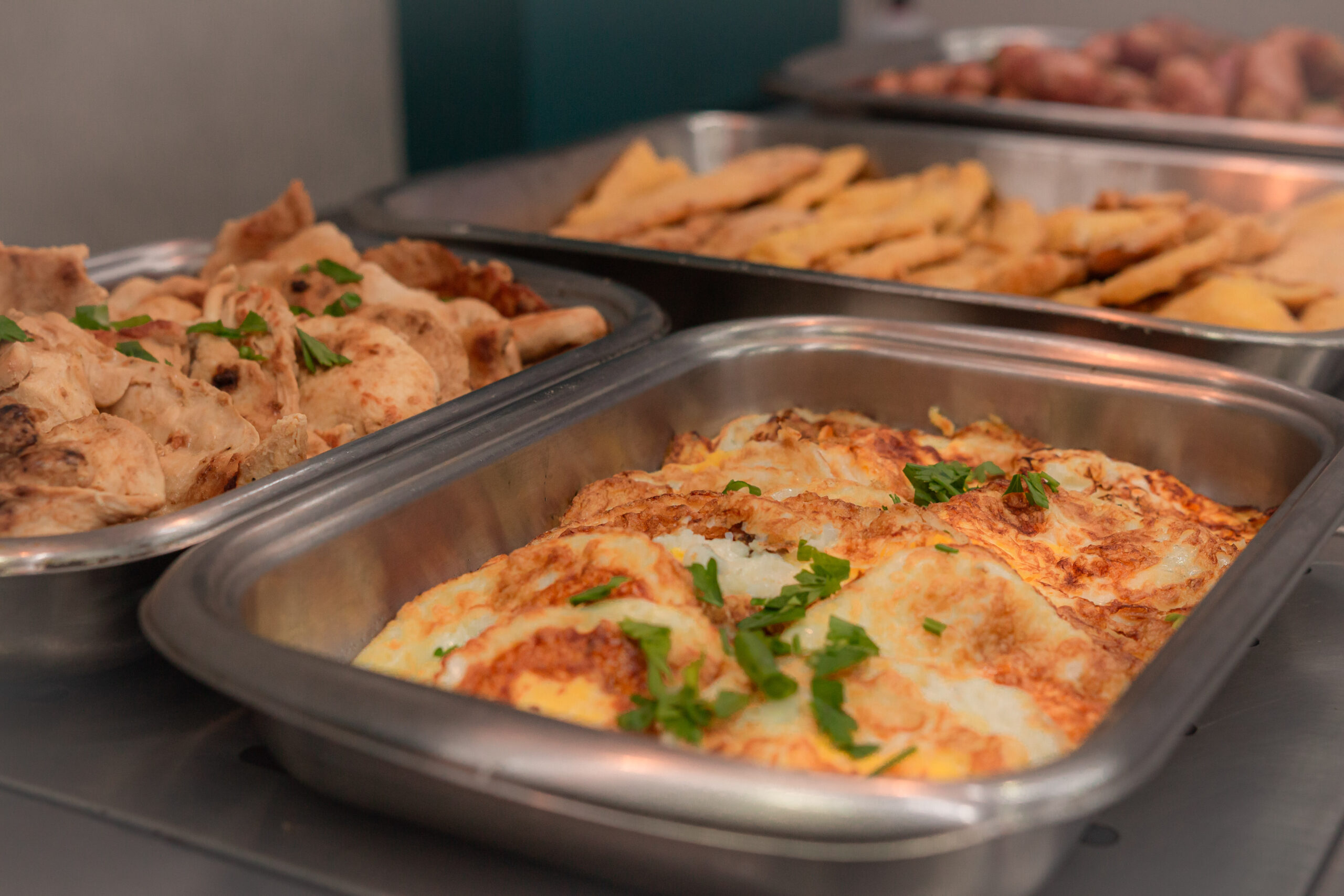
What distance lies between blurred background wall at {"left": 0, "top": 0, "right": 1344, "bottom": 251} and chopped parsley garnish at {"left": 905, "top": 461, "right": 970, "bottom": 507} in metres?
3.03

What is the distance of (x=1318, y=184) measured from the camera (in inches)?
138

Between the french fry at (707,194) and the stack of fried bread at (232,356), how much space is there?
29.0 inches

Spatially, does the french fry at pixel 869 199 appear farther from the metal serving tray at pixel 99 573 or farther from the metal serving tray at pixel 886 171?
the metal serving tray at pixel 99 573

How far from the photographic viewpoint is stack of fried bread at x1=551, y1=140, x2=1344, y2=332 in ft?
8.63

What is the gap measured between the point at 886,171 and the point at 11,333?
9.65 feet

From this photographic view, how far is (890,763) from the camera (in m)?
1.14

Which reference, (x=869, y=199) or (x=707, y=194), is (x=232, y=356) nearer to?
(x=707, y=194)

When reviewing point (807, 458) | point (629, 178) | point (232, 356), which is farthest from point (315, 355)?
point (629, 178)

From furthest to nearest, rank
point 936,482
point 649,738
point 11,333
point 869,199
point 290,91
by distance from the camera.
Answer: point 290,91, point 869,199, point 936,482, point 11,333, point 649,738

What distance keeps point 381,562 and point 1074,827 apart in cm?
92

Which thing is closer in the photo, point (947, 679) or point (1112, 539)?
point (947, 679)

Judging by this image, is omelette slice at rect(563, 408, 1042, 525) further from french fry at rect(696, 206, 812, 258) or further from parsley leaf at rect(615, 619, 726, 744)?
french fry at rect(696, 206, 812, 258)

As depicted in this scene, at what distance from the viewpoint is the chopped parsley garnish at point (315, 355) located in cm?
197

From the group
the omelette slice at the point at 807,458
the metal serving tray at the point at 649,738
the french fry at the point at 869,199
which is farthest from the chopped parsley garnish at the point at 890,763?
the french fry at the point at 869,199
